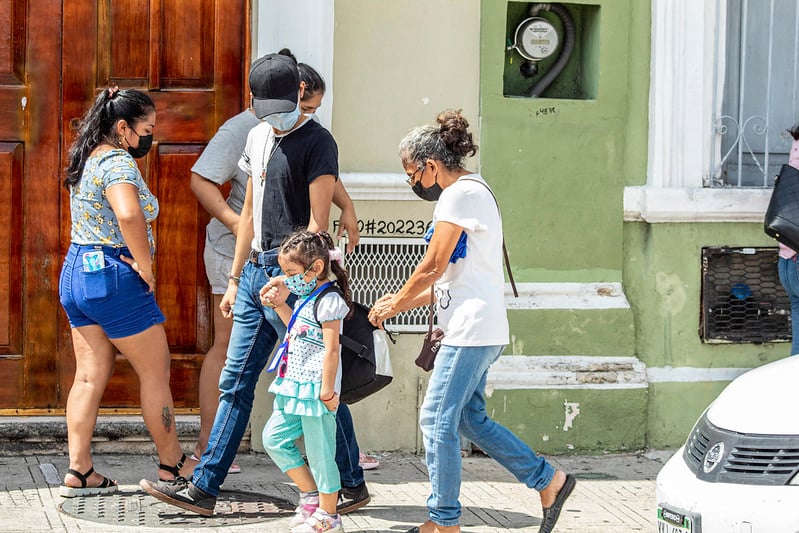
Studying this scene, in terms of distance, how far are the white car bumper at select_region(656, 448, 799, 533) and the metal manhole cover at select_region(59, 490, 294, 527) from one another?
202cm

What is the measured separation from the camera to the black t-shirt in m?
5.68

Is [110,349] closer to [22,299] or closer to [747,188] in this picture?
[22,299]

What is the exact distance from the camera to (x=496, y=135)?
7109 mm

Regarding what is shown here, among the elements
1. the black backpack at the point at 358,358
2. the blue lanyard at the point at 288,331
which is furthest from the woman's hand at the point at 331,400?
the blue lanyard at the point at 288,331

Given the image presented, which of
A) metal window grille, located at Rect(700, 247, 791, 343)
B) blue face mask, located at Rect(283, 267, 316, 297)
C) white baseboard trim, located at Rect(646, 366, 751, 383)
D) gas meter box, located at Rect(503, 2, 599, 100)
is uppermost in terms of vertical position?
gas meter box, located at Rect(503, 2, 599, 100)

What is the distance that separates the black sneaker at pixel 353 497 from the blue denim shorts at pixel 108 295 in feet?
3.92

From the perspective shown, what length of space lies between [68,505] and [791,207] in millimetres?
3965

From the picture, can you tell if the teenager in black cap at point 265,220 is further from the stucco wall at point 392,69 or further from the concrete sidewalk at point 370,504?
the stucco wall at point 392,69

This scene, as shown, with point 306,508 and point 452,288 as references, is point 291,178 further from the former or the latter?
point 306,508

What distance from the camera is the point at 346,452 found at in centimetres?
584

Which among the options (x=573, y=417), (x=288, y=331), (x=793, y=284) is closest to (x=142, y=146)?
(x=288, y=331)

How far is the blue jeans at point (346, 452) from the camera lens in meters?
5.82

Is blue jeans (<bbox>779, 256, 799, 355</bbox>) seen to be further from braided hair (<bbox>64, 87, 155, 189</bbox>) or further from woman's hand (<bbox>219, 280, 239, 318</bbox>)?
braided hair (<bbox>64, 87, 155, 189</bbox>)

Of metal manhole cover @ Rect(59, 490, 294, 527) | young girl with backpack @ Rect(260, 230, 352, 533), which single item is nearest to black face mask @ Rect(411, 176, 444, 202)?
young girl with backpack @ Rect(260, 230, 352, 533)
